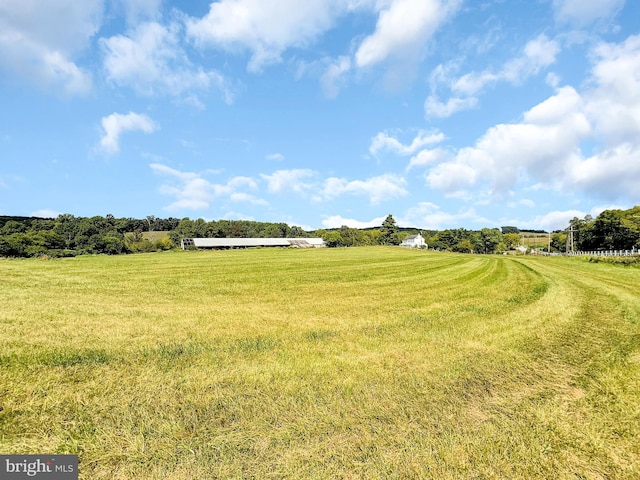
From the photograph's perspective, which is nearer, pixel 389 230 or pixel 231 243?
pixel 231 243

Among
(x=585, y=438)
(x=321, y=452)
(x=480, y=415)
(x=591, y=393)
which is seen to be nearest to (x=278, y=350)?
(x=321, y=452)

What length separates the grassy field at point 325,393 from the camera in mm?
3105

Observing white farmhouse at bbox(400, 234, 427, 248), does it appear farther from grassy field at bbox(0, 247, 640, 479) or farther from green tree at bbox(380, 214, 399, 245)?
grassy field at bbox(0, 247, 640, 479)

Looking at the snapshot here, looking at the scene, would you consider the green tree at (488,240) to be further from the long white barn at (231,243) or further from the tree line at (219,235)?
the long white barn at (231,243)

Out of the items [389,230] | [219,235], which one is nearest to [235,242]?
[219,235]

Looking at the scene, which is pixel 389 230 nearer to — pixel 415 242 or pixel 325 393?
pixel 415 242

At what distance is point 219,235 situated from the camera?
143875 mm

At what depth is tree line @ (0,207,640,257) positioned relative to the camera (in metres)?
77.9

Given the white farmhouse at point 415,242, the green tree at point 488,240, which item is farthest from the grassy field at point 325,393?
the white farmhouse at point 415,242

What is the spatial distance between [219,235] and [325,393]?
14752 cm

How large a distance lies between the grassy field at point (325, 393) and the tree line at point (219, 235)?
244 ft

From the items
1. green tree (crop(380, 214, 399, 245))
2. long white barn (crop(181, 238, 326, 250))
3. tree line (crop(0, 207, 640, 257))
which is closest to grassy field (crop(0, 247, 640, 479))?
tree line (crop(0, 207, 640, 257))

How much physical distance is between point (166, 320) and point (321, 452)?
715 cm

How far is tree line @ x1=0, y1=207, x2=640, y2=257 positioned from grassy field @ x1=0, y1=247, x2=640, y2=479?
74415 mm
